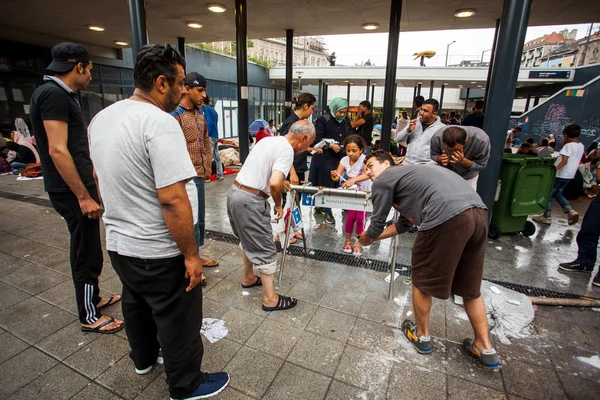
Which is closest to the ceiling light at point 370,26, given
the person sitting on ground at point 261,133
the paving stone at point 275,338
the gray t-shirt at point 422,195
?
the person sitting on ground at point 261,133

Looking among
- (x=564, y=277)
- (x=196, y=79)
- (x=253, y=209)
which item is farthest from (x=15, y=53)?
(x=564, y=277)

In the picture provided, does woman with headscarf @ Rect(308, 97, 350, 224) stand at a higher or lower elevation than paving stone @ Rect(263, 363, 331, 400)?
higher

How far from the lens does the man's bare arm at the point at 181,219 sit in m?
1.51

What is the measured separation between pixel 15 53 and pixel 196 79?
39.6 ft

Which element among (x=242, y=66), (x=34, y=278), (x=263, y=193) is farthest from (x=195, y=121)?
(x=242, y=66)

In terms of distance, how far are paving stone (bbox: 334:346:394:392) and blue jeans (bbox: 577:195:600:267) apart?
3123mm

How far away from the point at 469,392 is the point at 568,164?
17.8 ft

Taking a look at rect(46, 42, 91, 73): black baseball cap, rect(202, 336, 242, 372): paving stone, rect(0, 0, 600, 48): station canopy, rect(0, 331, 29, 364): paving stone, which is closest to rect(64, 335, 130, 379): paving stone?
rect(0, 331, 29, 364): paving stone

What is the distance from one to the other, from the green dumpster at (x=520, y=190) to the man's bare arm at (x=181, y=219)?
4459 millimetres

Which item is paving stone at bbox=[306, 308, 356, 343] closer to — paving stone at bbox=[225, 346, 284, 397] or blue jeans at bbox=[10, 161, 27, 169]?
paving stone at bbox=[225, 346, 284, 397]

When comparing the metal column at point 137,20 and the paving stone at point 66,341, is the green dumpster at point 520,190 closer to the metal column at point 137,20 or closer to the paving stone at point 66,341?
the paving stone at point 66,341

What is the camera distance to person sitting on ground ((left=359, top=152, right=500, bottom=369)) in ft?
6.93

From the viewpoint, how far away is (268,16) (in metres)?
7.71

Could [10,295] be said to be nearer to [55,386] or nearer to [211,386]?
[55,386]
